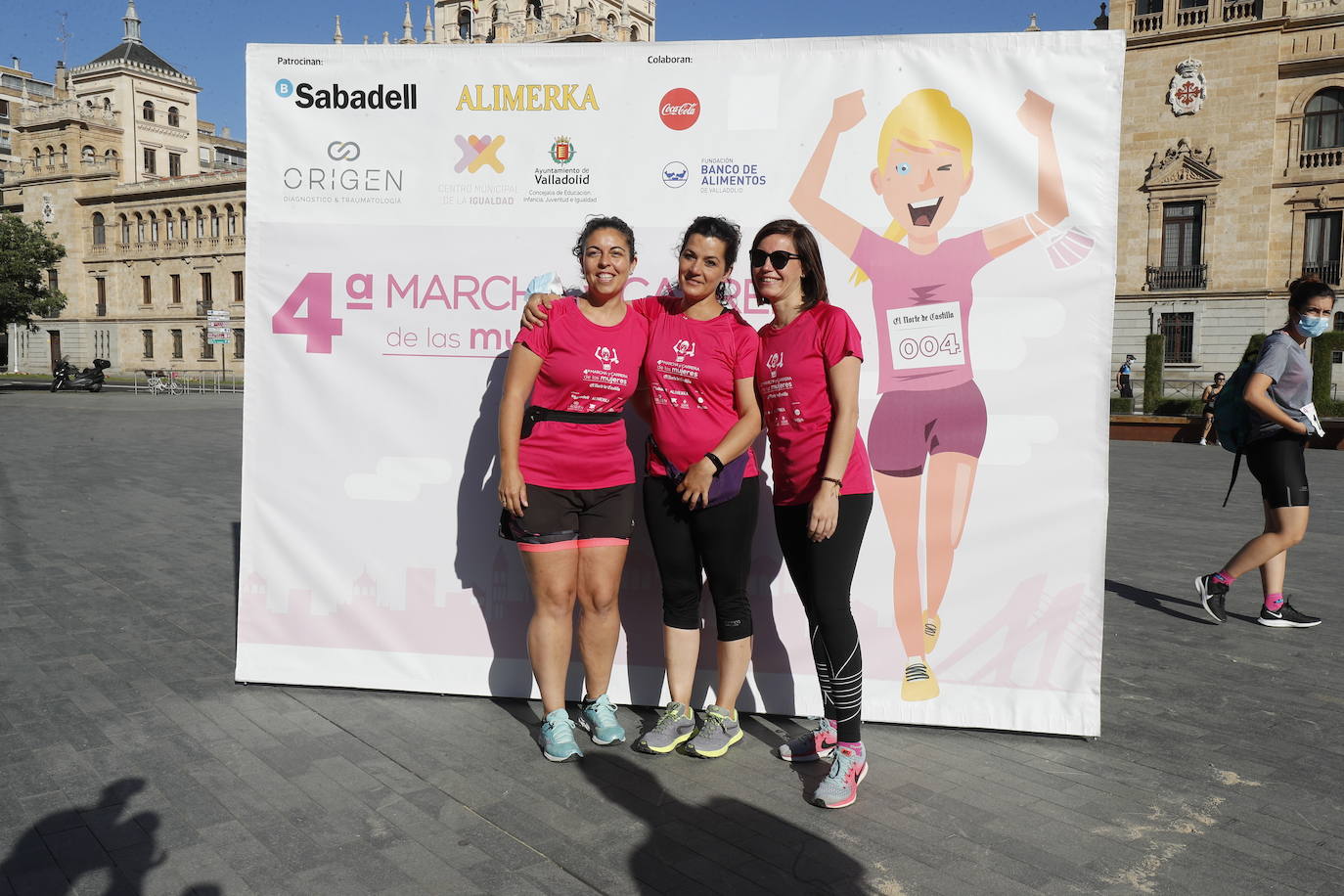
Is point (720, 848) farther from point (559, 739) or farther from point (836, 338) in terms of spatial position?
point (836, 338)

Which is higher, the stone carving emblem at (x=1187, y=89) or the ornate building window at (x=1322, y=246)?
the stone carving emblem at (x=1187, y=89)

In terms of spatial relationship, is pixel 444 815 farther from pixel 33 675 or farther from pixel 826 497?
pixel 33 675

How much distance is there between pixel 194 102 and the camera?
282ft

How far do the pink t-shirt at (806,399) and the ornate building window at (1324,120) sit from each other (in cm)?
3664

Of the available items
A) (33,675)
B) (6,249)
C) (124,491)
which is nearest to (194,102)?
(6,249)

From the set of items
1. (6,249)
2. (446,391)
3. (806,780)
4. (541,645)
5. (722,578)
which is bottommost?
(806,780)

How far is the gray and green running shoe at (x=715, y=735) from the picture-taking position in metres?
3.75

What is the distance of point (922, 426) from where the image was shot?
4090mm

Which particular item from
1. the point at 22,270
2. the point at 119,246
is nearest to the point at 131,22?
the point at 119,246

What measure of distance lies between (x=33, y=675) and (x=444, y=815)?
257cm

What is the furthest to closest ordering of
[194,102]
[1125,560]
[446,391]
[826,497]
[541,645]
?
[194,102] < [1125,560] < [446,391] < [541,645] < [826,497]

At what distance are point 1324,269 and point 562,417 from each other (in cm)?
3685

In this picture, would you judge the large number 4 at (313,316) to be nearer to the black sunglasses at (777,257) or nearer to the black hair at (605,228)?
the black hair at (605,228)

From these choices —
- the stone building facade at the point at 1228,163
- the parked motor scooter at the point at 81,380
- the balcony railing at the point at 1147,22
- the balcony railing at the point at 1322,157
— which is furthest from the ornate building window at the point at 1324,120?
the parked motor scooter at the point at 81,380
